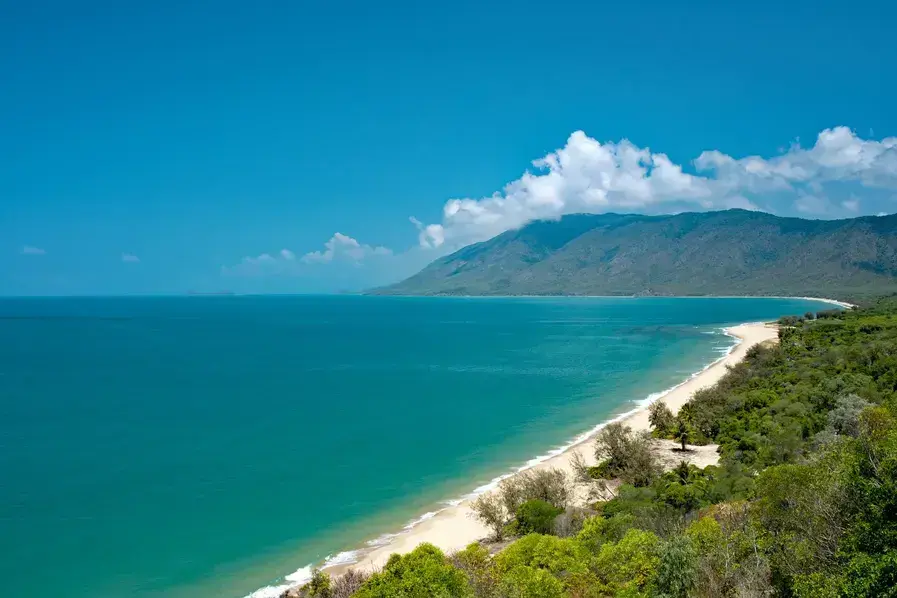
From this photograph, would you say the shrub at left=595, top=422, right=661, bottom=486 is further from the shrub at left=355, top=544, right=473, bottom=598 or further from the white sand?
the shrub at left=355, top=544, right=473, bottom=598

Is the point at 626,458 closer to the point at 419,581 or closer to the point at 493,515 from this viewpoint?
the point at 493,515

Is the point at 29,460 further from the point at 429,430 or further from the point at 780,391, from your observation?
the point at 780,391

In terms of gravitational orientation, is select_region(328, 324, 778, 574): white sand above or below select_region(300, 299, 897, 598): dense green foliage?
below

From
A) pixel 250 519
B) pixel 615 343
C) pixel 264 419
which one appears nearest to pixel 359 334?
pixel 615 343

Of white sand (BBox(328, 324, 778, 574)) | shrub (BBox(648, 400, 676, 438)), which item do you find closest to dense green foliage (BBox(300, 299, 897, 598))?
white sand (BBox(328, 324, 778, 574))

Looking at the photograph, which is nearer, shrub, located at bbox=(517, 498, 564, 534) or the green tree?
the green tree

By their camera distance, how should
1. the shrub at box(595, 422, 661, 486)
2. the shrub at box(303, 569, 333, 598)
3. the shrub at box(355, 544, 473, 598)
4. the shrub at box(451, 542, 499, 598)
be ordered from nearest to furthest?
the shrub at box(355, 544, 473, 598) < the shrub at box(451, 542, 499, 598) < the shrub at box(303, 569, 333, 598) < the shrub at box(595, 422, 661, 486)

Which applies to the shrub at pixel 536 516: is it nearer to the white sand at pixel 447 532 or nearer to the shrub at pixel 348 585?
the white sand at pixel 447 532

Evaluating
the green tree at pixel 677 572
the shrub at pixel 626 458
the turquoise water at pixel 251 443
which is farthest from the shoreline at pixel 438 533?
the green tree at pixel 677 572
